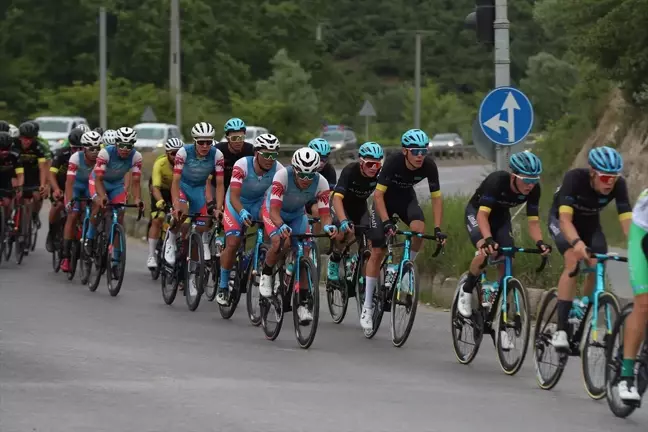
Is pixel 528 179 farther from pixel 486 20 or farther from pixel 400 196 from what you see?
pixel 486 20

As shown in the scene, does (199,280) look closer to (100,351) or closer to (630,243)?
(100,351)

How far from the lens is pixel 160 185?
19.6 meters

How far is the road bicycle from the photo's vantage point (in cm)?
1248

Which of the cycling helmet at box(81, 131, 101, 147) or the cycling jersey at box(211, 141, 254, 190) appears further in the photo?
the cycling helmet at box(81, 131, 101, 147)

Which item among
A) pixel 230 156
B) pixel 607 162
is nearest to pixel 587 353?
pixel 607 162

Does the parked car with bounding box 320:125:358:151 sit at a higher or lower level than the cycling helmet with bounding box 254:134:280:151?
higher

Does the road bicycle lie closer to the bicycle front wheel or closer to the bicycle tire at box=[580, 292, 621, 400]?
the bicycle front wheel

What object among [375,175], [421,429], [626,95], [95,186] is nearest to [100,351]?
[375,175]

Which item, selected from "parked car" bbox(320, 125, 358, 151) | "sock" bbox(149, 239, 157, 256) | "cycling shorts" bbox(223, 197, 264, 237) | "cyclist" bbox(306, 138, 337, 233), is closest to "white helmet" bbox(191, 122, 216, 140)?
"cyclist" bbox(306, 138, 337, 233)

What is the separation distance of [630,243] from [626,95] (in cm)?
2390

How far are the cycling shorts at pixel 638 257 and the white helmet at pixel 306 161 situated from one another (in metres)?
4.31

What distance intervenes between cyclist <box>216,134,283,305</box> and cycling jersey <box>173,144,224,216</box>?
1.51 metres

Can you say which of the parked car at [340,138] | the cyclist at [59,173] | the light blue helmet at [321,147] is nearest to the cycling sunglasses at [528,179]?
the light blue helmet at [321,147]

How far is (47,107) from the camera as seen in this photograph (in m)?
73.2
